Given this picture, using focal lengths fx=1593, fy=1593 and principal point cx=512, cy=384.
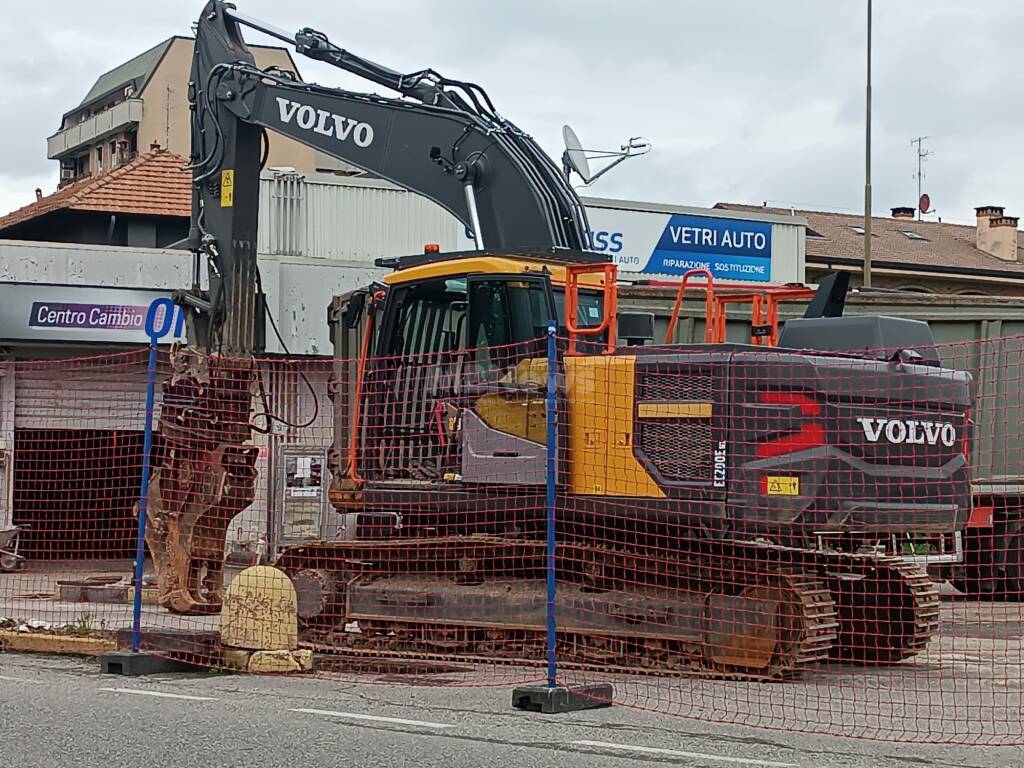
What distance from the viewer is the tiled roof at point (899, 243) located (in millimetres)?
48969

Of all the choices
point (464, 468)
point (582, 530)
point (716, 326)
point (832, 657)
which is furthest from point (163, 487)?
point (832, 657)

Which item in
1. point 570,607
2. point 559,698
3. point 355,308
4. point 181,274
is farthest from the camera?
point 181,274

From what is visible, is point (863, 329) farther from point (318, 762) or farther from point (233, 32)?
point (233, 32)

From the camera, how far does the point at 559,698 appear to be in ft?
31.2

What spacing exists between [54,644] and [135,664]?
63.5 inches

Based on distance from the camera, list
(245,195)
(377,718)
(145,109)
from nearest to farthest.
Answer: (377,718), (245,195), (145,109)

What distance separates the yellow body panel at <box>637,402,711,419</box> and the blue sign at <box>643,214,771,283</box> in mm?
20578

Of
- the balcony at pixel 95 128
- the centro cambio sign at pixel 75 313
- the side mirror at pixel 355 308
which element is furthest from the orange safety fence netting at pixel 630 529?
the balcony at pixel 95 128

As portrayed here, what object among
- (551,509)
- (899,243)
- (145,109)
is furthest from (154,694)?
(145,109)

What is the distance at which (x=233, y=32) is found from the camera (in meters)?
15.4

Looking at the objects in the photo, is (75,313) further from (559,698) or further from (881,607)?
(559,698)

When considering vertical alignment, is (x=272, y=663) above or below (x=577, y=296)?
below

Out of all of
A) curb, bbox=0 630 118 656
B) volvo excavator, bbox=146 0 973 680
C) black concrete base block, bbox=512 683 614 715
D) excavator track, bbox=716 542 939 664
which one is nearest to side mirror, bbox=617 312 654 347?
volvo excavator, bbox=146 0 973 680

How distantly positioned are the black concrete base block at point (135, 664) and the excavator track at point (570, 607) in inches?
60.9
